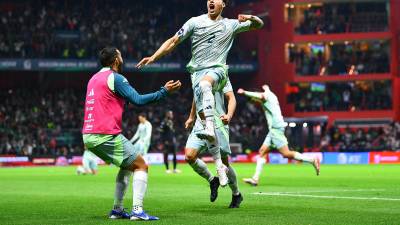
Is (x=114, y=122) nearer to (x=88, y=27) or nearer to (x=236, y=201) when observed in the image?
(x=236, y=201)

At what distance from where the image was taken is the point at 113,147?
1195 centimetres

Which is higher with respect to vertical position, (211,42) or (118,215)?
(211,42)

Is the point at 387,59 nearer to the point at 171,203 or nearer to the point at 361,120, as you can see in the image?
the point at 361,120

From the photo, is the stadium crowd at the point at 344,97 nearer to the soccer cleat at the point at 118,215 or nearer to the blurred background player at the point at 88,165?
the blurred background player at the point at 88,165

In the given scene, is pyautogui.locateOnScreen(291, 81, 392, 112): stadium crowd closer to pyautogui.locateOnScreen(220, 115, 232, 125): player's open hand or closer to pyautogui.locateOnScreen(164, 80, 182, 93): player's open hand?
pyautogui.locateOnScreen(220, 115, 232, 125): player's open hand

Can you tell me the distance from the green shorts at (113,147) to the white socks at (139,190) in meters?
0.24

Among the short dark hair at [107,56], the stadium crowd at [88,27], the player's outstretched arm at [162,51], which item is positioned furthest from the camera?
the stadium crowd at [88,27]

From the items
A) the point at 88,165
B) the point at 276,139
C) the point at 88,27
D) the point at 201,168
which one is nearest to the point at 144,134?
the point at 88,165

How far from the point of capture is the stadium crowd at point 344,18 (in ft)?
218

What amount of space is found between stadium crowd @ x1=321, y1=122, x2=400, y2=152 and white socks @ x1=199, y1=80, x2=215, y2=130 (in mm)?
44043

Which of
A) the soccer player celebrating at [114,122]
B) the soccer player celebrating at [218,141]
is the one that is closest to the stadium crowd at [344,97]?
the soccer player celebrating at [218,141]

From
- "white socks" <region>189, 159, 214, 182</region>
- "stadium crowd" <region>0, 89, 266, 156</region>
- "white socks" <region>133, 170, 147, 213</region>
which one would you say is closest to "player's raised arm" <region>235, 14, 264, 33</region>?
"white socks" <region>189, 159, 214, 182</region>

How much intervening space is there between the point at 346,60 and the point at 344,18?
3374 mm

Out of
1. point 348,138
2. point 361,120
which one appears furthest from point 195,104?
point 361,120
